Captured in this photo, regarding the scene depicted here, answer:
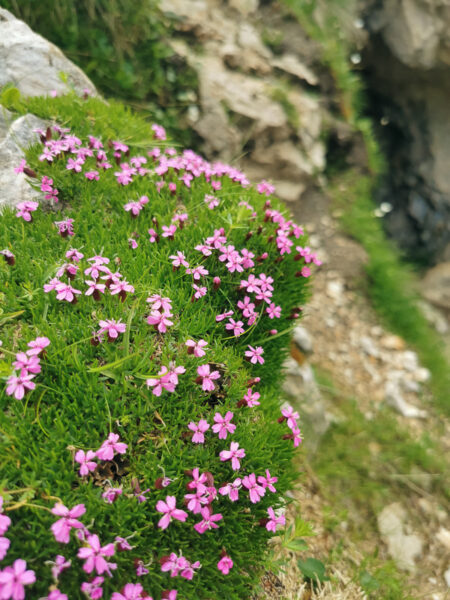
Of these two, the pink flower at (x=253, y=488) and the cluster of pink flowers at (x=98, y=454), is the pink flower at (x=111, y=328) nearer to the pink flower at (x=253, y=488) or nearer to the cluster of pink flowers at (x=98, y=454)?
the cluster of pink flowers at (x=98, y=454)

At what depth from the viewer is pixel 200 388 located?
98.0 inches

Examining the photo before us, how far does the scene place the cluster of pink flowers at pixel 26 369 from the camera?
1998 mm

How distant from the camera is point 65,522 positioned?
1771 mm

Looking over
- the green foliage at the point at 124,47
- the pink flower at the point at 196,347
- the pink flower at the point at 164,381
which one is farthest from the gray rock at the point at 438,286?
the pink flower at the point at 164,381

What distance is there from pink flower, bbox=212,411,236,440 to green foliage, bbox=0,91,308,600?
0.44ft

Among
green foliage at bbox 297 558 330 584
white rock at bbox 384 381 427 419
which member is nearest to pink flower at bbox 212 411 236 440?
green foliage at bbox 297 558 330 584

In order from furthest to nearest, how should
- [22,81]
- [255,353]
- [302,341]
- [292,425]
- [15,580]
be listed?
[302,341] < [22,81] < [255,353] < [292,425] < [15,580]

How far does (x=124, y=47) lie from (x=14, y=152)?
3.38m

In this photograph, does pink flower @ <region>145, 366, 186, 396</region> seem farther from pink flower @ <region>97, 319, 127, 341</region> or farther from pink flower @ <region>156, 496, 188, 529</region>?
pink flower @ <region>156, 496, 188, 529</region>

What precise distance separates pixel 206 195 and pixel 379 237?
543cm

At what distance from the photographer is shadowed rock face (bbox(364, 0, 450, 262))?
8.32 metres

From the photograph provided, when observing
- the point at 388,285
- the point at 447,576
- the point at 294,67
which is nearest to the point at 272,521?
the point at 447,576

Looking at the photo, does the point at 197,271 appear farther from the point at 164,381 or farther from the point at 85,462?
the point at 85,462

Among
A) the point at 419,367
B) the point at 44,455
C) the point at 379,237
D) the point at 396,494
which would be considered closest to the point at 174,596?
the point at 44,455
